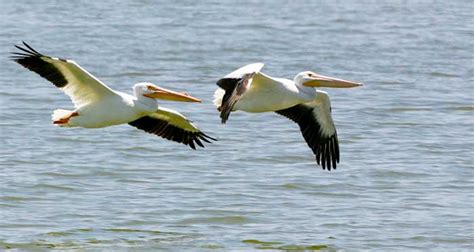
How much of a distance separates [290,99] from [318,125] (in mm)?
1439

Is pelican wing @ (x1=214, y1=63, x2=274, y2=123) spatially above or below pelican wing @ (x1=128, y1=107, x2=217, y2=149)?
above

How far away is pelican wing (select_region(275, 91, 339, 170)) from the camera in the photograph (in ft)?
44.1

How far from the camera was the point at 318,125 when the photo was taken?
13664 mm

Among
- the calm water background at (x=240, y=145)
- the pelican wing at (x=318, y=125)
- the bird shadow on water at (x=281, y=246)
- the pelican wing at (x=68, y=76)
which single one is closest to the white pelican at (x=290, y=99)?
the pelican wing at (x=318, y=125)

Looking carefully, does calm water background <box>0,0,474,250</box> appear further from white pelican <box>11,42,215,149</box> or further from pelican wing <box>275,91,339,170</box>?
white pelican <box>11,42,215,149</box>

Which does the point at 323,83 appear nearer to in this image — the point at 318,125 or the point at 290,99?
the point at 290,99

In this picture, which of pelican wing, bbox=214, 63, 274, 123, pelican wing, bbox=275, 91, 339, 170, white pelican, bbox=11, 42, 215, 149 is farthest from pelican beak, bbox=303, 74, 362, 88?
white pelican, bbox=11, 42, 215, 149

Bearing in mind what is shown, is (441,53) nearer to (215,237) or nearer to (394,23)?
(394,23)

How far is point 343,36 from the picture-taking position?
A: 2661 centimetres

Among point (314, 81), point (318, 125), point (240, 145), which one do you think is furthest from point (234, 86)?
point (240, 145)

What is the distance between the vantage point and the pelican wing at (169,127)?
12.8 meters

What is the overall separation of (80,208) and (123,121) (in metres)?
2.76

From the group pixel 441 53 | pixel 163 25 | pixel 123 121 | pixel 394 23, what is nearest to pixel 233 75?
pixel 123 121

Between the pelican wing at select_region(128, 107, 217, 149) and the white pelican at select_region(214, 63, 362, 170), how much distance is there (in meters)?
0.50
